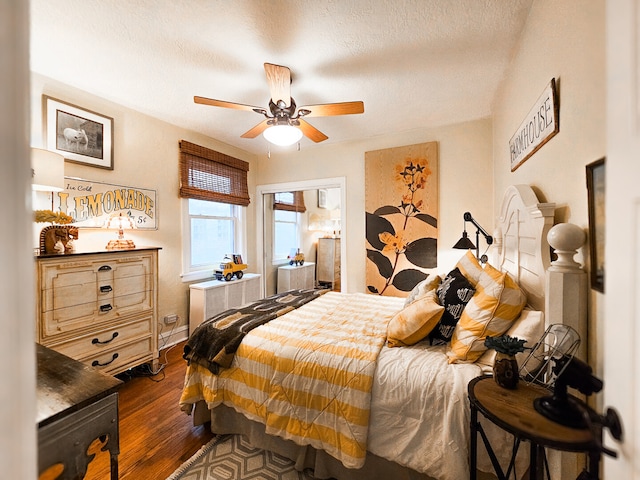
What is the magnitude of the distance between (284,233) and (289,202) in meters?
0.62

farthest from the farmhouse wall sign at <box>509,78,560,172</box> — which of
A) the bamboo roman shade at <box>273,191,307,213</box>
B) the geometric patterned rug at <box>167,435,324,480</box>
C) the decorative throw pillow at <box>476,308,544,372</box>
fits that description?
the bamboo roman shade at <box>273,191,307,213</box>

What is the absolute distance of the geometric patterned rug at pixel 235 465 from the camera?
1.49 m

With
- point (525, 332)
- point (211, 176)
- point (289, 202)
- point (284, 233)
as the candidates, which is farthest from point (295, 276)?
point (525, 332)

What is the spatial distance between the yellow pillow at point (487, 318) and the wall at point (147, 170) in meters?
3.04

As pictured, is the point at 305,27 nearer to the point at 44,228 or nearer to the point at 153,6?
the point at 153,6

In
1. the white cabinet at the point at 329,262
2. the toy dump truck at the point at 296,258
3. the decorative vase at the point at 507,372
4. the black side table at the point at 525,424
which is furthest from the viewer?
the white cabinet at the point at 329,262

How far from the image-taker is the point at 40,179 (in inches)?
69.1

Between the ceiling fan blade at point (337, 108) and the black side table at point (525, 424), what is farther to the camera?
the ceiling fan blade at point (337, 108)

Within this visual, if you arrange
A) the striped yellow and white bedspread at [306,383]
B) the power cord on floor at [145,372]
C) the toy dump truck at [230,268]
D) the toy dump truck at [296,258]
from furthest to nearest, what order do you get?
the toy dump truck at [296,258] < the toy dump truck at [230,268] < the power cord on floor at [145,372] < the striped yellow and white bedspread at [306,383]

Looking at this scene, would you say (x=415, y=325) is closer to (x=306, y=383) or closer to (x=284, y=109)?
(x=306, y=383)

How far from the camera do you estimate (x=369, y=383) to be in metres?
1.33

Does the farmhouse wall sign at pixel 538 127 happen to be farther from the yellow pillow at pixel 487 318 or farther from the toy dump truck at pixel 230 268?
the toy dump truck at pixel 230 268

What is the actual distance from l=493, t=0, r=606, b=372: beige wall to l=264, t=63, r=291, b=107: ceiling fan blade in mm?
1424

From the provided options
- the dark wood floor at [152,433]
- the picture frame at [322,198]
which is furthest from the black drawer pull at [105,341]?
the picture frame at [322,198]
